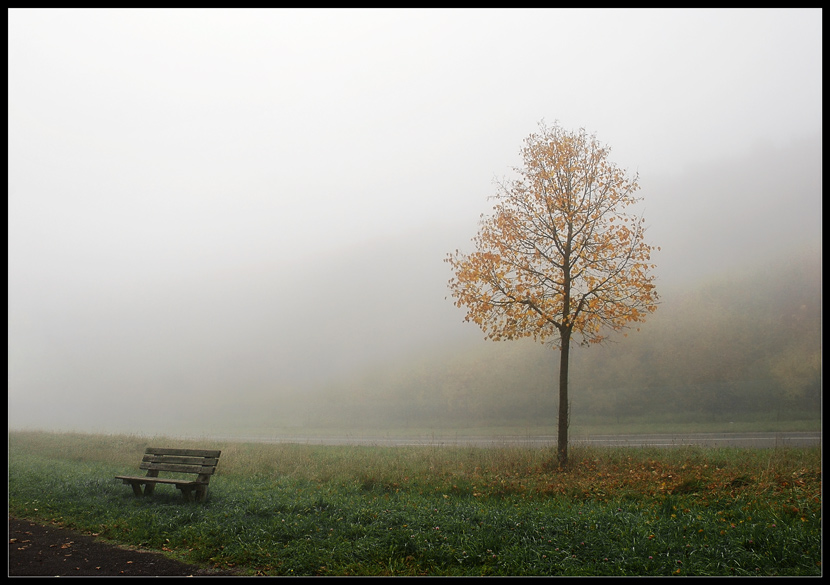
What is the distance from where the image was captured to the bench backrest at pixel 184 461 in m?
8.77

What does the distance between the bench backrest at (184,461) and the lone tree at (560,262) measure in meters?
6.13

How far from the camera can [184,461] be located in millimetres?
9352

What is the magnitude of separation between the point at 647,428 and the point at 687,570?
44.5 feet

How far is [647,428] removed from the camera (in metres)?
17.5

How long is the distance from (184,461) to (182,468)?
27 centimetres

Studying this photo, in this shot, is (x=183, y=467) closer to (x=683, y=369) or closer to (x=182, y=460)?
(x=182, y=460)

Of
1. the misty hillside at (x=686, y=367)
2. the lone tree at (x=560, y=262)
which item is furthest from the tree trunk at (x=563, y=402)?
the misty hillside at (x=686, y=367)

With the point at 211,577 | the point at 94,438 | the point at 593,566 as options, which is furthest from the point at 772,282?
the point at 94,438

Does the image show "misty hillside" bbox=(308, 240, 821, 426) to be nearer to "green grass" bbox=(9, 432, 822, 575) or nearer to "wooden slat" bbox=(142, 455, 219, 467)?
"green grass" bbox=(9, 432, 822, 575)

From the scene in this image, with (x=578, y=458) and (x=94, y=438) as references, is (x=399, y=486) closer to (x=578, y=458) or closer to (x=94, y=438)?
(x=578, y=458)

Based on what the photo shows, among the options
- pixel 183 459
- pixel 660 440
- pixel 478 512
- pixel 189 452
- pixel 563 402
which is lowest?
pixel 660 440

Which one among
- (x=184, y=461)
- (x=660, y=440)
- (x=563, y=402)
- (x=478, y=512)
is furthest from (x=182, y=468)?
(x=660, y=440)

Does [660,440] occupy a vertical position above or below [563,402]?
below

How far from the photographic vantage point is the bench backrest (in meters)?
8.77
